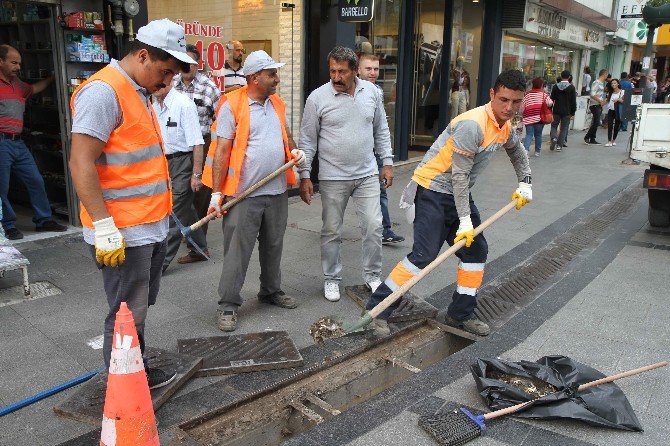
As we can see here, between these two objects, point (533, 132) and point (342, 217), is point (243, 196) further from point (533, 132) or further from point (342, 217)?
point (533, 132)

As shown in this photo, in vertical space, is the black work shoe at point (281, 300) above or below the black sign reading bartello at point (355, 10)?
below

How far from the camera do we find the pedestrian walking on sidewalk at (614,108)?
15.9 metres

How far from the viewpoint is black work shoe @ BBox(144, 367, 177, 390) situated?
3.21 metres

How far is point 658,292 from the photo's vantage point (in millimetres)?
5133

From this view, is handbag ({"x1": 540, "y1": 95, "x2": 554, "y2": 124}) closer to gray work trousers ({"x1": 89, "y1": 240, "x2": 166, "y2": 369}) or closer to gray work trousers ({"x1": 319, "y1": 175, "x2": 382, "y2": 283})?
gray work trousers ({"x1": 319, "y1": 175, "x2": 382, "y2": 283})

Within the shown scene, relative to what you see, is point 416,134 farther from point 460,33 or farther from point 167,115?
point 167,115

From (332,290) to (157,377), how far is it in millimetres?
1855

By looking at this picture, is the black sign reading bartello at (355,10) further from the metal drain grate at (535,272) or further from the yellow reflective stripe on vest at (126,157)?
the yellow reflective stripe on vest at (126,157)

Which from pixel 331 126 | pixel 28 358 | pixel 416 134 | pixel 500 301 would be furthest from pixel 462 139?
pixel 416 134

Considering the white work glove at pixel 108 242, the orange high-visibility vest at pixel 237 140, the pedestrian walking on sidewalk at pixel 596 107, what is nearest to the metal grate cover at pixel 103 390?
the white work glove at pixel 108 242

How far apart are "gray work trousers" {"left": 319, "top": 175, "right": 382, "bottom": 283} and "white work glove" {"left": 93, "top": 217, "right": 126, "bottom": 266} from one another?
2.20 meters

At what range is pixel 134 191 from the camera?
2.91m

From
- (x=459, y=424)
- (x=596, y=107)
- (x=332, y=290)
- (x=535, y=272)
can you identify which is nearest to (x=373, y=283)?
(x=332, y=290)

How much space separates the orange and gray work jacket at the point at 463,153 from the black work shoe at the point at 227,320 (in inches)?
65.1
